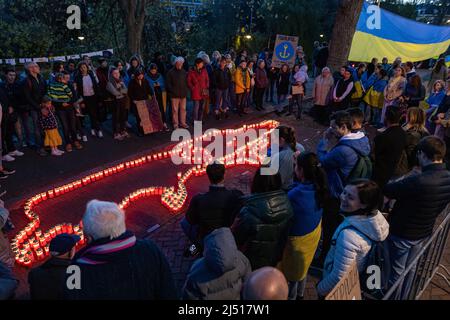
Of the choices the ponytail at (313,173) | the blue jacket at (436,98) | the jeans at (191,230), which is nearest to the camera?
the ponytail at (313,173)

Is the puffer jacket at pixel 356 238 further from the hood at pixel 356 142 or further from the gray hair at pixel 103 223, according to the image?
the gray hair at pixel 103 223

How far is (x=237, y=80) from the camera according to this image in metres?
12.6

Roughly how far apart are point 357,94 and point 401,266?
8868mm

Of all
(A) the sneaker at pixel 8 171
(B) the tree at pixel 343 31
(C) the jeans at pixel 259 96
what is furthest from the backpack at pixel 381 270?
(B) the tree at pixel 343 31

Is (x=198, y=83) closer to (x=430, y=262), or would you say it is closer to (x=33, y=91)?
(x=33, y=91)

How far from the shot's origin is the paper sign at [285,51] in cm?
1316

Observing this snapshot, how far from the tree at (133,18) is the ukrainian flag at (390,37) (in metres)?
8.28

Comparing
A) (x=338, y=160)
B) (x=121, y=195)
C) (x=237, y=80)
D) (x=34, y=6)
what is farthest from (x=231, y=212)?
(x=34, y=6)

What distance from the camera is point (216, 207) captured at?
13.5 ft

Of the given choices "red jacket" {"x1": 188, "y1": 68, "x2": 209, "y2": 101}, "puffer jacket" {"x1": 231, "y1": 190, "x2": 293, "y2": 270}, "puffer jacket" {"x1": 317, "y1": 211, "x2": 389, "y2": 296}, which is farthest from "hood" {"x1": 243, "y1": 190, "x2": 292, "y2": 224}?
"red jacket" {"x1": 188, "y1": 68, "x2": 209, "y2": 101}

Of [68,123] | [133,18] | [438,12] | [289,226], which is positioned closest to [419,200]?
[289,226]

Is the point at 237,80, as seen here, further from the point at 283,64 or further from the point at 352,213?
the point at 352,213

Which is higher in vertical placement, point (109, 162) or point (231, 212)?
point (231, 212)
